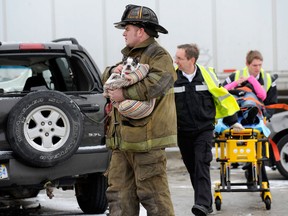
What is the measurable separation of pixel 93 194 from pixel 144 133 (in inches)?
105

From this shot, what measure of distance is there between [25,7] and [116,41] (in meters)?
1.73

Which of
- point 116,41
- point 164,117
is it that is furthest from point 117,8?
point 164,117

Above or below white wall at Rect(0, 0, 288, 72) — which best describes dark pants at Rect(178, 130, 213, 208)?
below

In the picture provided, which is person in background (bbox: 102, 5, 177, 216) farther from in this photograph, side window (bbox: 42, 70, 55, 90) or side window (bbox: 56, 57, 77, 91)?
side window (bbox: 42, 70, 55, 90)

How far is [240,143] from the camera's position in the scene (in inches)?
357

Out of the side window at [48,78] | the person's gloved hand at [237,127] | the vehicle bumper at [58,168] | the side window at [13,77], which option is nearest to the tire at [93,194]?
the vehicle bumper at [58,168]

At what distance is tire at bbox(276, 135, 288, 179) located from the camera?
1144 cm

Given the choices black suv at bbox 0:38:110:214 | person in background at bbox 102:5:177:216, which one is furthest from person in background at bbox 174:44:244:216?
person in background at bbox 102:5:177:216

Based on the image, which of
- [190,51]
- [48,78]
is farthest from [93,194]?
[190,51]

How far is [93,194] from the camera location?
8820 millimetres

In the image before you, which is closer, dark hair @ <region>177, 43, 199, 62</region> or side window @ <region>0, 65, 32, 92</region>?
dark hair @ <region>177, 43, 199, 62</region>

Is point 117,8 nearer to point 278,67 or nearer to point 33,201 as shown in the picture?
point 278,67

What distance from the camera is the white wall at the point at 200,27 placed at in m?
15.2

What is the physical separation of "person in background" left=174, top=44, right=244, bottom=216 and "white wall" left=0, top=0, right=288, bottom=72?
6.53 metres
